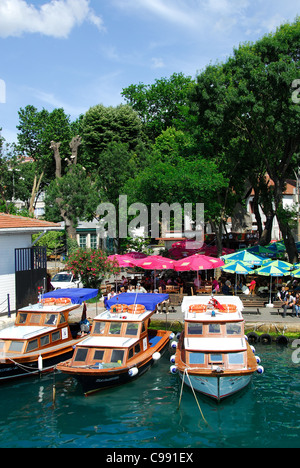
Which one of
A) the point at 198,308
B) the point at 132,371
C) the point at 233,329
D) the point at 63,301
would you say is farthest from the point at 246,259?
the point at 132,371

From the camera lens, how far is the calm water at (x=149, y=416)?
41.9 ft

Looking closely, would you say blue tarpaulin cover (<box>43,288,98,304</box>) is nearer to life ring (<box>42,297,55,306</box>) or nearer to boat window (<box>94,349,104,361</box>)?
life ring (<box>42,297,55,306</box>)

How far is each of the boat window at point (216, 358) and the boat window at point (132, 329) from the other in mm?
3802

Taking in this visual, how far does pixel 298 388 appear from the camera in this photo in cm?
1638

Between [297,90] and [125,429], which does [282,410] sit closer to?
[125,429]

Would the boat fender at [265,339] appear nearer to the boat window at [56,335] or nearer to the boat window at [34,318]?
the boat window at [56,335]

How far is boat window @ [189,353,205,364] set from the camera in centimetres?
1539

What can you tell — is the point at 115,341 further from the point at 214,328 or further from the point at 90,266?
the point at 90,266

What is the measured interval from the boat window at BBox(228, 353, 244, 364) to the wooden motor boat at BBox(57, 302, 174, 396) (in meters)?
3.55

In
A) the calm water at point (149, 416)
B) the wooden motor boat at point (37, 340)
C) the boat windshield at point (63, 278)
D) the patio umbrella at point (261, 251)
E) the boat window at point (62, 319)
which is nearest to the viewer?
the calm water at point (149, 416)

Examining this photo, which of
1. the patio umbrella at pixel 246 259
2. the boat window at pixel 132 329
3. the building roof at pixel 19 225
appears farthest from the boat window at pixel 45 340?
the patio umbrella at pixel 246 259

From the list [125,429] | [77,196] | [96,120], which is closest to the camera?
[125,429]
